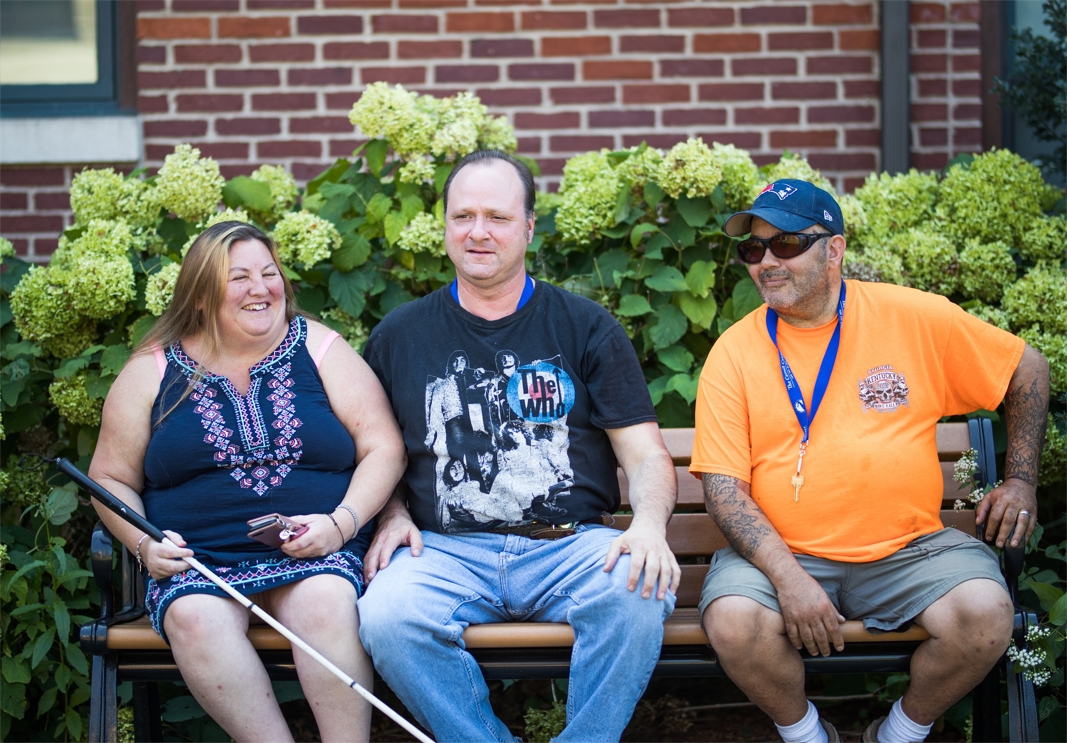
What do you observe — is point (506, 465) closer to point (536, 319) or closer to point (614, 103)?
point (536, 319)

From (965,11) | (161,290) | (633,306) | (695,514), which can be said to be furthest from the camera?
(965,11)

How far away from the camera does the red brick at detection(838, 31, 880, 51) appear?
4.82 metres

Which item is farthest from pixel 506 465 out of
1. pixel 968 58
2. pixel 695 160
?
pixel 968 58

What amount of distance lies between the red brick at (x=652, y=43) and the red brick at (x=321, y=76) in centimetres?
131

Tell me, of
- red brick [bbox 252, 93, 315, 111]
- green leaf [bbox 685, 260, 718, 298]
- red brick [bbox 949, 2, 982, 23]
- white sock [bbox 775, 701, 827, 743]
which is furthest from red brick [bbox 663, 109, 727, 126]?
white sock [bbox 775, 701, 827, 743]

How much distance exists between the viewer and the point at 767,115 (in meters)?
4.85

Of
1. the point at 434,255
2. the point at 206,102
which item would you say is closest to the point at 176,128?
the point at 206,102

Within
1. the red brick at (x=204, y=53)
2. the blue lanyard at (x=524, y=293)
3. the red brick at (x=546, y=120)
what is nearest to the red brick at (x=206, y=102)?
the red brick at (x=204, y=53)

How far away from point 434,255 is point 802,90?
2.22m

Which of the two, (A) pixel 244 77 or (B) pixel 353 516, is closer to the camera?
(B) pixel 353 516

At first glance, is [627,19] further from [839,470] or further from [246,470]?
[246,470]

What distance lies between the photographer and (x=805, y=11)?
Result: 15.8 feet

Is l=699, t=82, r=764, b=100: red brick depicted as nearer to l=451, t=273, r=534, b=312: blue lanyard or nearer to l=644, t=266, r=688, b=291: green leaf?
l=644, t=266, r=688, b=291: green leaf

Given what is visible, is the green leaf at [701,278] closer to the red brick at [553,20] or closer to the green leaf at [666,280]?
the green leaf at [666,280]
